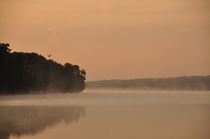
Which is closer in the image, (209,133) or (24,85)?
(209,133)

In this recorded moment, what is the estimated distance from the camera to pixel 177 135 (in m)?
11.4

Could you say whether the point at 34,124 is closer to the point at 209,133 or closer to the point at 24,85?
the point at 209,133

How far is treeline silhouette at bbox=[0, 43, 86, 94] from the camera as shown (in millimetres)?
29453

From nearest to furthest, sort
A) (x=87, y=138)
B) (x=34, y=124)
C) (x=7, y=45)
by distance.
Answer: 1. (x=87, y=138)
2. (x=34, y=124)
3. (x=7, y=45)

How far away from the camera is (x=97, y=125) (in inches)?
516

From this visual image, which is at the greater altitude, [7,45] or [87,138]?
[7,45]

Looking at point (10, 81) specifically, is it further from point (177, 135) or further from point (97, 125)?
point (177, 135)

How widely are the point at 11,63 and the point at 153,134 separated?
761 inches

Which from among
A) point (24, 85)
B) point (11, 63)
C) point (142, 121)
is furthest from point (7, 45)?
point (142, 121)

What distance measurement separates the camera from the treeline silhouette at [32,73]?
2945 centimetres

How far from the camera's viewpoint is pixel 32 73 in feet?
104

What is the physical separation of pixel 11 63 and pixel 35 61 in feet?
8.71

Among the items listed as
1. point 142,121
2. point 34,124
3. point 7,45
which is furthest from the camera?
point 7,45

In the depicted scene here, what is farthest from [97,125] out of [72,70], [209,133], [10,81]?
[72,70]
